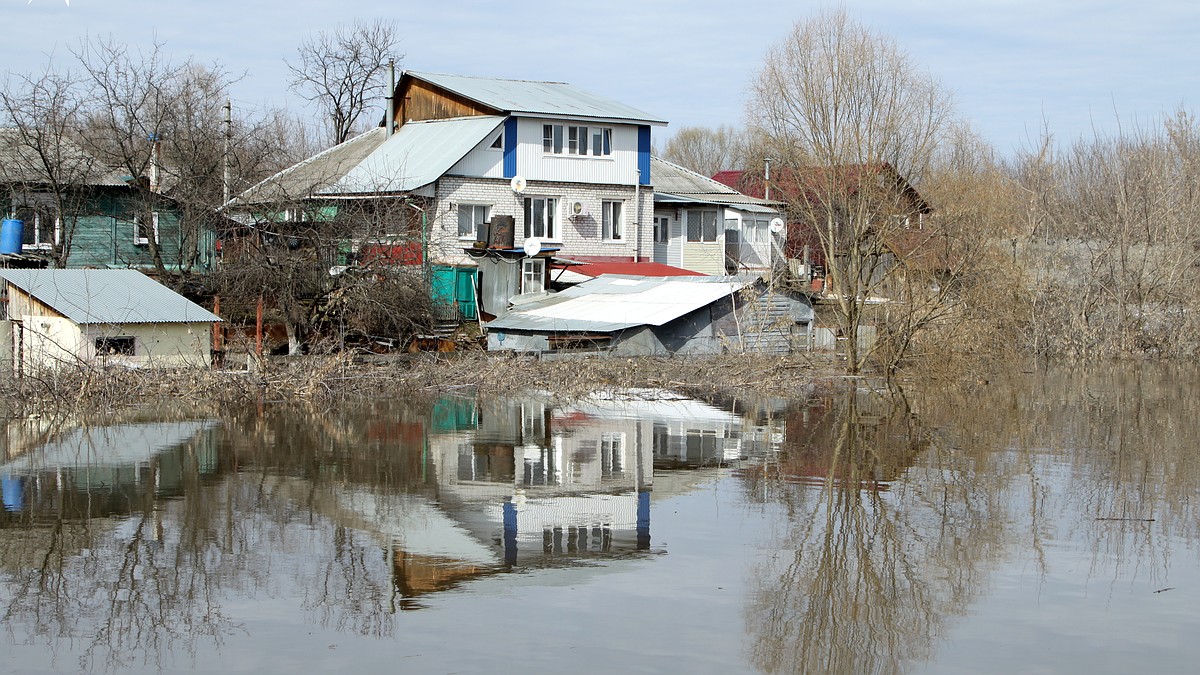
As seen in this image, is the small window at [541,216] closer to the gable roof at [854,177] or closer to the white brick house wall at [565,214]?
the white brick house wall at [565,214]

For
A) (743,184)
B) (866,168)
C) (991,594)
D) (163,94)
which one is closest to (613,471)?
(991,594)

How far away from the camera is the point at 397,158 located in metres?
39.9

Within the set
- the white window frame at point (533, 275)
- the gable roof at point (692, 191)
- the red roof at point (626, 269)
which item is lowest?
the white window frame at point (533, 275)

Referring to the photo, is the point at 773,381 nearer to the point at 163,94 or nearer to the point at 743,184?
the point at 163,94

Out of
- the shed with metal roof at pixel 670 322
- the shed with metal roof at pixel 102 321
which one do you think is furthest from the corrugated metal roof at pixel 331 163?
the shed with metal roof at pixel 102 321

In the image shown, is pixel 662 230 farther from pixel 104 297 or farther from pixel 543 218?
pixel 104 297

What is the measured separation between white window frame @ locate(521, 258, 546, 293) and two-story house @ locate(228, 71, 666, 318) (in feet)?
4.50

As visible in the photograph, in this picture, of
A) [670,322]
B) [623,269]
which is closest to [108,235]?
[623,269]

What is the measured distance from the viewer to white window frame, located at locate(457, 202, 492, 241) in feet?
127

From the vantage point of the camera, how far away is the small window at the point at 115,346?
2111cm

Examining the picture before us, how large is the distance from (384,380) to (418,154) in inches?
733

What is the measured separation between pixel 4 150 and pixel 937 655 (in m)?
34.0

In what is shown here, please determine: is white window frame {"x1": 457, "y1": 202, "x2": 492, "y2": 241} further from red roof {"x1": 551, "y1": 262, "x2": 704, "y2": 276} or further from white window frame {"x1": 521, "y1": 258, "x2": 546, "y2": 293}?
white window frame {"x1": 521, "y1": 258, "x2": 546, "y2": 293}

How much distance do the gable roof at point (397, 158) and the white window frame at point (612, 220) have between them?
504 cm
